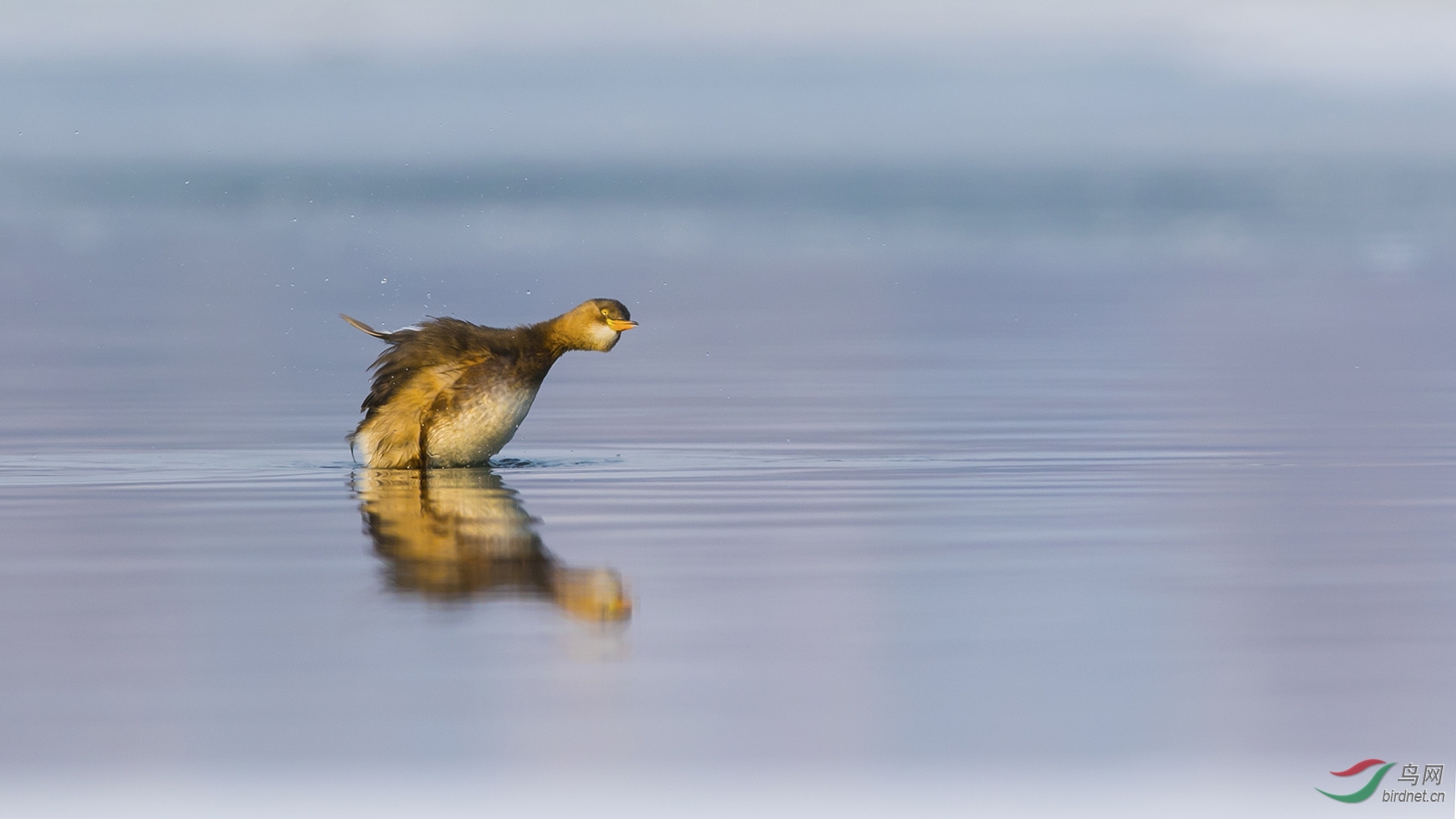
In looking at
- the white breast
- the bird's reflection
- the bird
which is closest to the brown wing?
the bird

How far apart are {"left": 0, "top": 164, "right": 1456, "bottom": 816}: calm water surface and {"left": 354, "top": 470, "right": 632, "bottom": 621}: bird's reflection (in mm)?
39

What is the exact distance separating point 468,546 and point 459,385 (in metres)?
3.60

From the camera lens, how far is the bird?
13.9 m

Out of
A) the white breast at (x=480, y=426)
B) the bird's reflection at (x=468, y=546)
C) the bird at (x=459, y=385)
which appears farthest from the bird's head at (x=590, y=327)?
the bird's reflection at (x=468, y=546)

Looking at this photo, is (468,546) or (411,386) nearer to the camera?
(468,546)

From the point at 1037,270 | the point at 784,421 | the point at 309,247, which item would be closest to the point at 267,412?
the point at 784,421

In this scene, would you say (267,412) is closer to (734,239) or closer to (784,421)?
(784,421)

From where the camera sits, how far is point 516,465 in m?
14.2

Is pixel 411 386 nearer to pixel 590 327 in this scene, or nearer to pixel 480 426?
pixel 480 426

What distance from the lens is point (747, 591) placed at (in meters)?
9.18

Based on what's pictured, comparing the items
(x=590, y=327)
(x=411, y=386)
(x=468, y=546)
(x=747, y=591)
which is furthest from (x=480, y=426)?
(x=747, y=591)

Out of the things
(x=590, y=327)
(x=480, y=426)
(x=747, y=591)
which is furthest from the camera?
(x=590, y=327)

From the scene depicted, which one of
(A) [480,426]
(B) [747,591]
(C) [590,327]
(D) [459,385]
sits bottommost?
(B) [747,591]

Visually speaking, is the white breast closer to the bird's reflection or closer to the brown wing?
the brown wing
